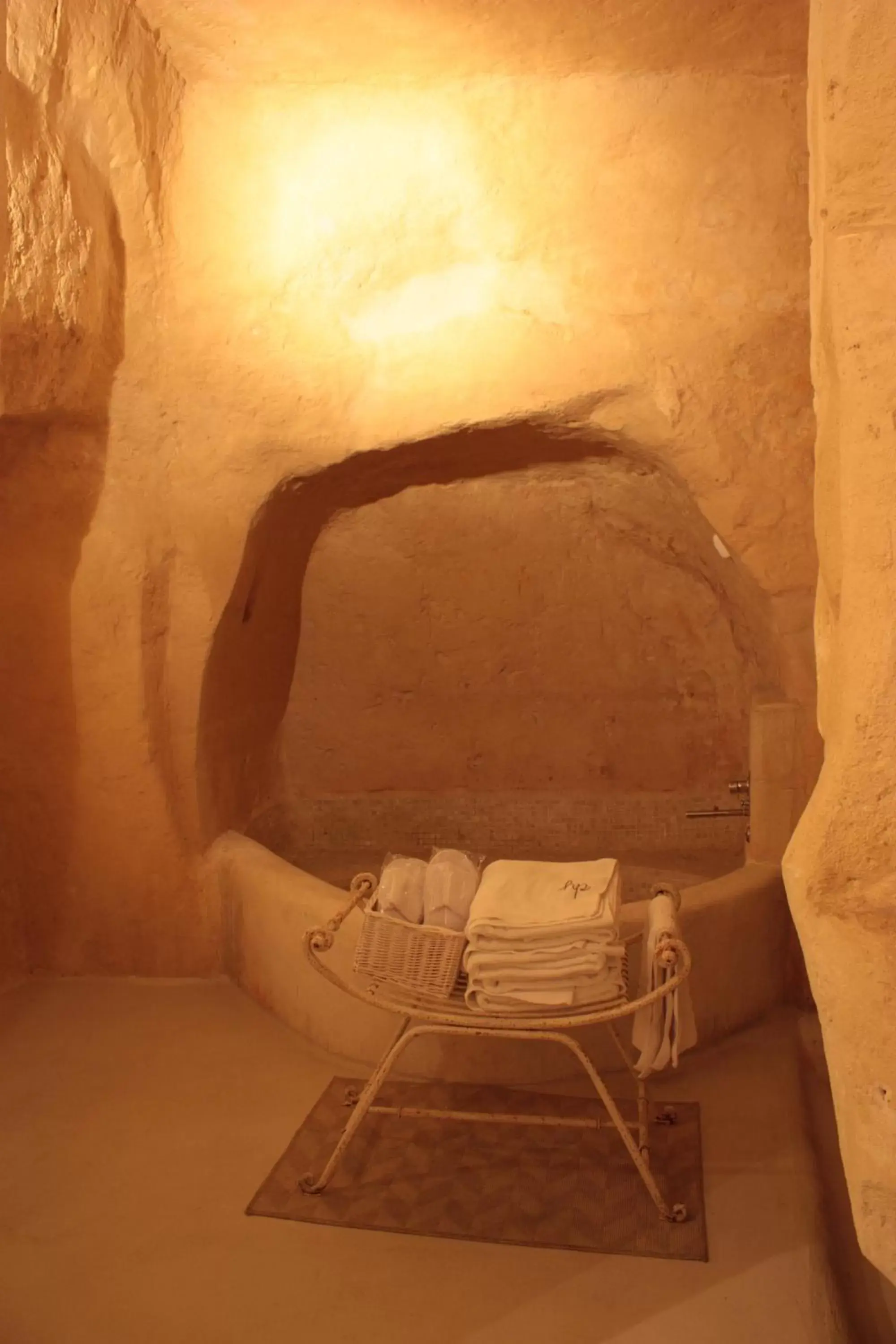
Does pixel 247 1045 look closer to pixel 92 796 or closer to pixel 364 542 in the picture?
pixel 92 796

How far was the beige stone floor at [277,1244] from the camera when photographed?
2396 mm

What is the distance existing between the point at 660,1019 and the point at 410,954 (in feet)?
2.05

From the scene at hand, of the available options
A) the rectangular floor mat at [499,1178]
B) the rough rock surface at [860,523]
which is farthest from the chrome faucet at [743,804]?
the rough rock surface at [860,523]

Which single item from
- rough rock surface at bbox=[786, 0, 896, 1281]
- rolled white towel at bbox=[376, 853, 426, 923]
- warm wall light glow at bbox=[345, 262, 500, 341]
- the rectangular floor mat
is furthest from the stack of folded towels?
warm wall light glow at bbox=[345, 262, 500, 341]

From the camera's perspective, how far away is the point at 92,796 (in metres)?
4.09

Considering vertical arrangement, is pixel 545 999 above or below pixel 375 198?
below

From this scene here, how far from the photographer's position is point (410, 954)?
2.67 meters

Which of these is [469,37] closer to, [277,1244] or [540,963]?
[540,963]

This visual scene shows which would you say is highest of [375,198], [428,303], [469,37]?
[469,37]

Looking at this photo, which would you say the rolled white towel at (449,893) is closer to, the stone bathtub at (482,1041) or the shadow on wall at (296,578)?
the stone bathtub at (482,1041)

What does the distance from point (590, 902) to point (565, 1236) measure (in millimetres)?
810

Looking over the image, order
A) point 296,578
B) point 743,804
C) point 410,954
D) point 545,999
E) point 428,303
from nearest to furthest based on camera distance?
point 545,999, point 410,954, point 428,303, point 743,804, point 296,578

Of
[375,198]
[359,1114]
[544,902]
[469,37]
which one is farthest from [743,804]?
[469,37]

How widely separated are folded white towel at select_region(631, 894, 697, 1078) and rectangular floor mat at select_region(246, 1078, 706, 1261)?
36cm
